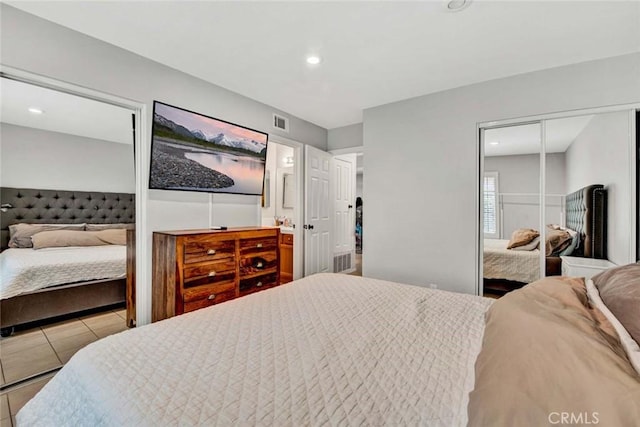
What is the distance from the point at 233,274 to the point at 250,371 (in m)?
1.94

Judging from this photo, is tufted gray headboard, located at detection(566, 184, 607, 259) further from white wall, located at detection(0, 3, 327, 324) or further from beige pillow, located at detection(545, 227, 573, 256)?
white wall, located at detection(0, 3, 327, 324)

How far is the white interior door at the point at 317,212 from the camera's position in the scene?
400 cm

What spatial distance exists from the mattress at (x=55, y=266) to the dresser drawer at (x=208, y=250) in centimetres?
82

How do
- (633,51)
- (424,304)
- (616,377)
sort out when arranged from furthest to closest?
1. (633,51)
2. (424,304)
3. (616,377)

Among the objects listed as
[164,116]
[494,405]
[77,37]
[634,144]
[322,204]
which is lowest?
[494,405]

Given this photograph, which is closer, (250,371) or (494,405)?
(494,405)

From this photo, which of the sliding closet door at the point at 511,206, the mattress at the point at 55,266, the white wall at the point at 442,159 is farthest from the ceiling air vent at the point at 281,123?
the sliding closet door at the point at 511,206

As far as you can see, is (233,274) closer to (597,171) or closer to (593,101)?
(597,171)

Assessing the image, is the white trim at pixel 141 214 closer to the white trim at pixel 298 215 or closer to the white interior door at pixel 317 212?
the white trim at pixel 298 215

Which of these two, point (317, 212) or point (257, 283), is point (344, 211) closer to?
point (317, 212)

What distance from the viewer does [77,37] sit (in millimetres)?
2084

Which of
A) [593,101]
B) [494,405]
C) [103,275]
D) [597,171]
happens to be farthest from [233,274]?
[593,101]

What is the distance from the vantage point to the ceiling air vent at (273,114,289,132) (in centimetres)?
364

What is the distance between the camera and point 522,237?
2795mm
